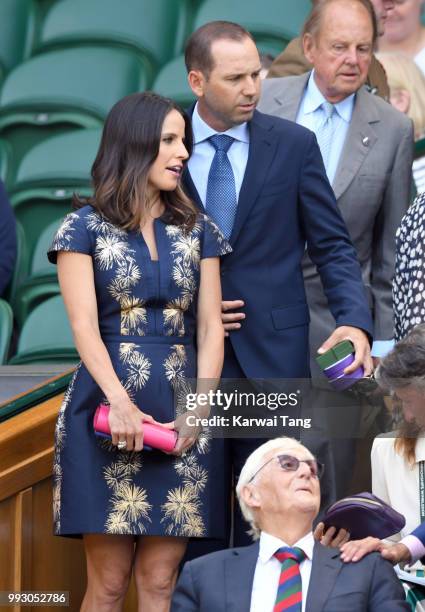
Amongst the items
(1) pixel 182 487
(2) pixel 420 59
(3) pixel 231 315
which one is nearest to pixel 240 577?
(1) pixel 182 487

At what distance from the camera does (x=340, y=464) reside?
4.62 m

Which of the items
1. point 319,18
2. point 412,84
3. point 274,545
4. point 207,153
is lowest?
point 274,545

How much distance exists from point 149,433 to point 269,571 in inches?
21.5

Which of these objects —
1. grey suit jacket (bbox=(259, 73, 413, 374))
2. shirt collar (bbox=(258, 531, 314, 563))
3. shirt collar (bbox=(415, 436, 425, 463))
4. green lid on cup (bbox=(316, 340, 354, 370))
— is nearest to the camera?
shirt collar (bbox=(258, 531, 314, 563))

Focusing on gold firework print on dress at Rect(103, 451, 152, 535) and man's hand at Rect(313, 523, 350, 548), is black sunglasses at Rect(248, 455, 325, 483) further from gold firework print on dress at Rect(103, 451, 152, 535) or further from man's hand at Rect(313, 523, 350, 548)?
gold firework print on dress at Rect(103, 451, 152, 535)

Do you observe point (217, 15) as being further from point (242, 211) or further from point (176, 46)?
point (242, 211)

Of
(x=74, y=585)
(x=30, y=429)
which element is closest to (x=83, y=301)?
(x=30, y=429)

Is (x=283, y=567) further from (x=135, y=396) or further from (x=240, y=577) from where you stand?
(x=135, y=396)

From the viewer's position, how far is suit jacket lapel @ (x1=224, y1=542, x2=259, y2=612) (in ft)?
12.8

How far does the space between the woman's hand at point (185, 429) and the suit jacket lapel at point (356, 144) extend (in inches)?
42.4

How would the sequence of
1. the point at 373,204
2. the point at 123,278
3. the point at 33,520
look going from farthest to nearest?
the point at 373,204
the point at 33,520
the point at 123,278

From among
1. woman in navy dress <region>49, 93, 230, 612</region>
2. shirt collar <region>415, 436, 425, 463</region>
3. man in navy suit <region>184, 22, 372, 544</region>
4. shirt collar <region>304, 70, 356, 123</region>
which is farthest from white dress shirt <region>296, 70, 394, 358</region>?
shirt collar <region>415, 436, 425, 463</region>

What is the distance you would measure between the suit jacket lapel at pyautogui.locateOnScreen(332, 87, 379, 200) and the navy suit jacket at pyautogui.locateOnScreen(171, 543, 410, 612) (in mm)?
1530

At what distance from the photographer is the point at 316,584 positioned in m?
3.90
